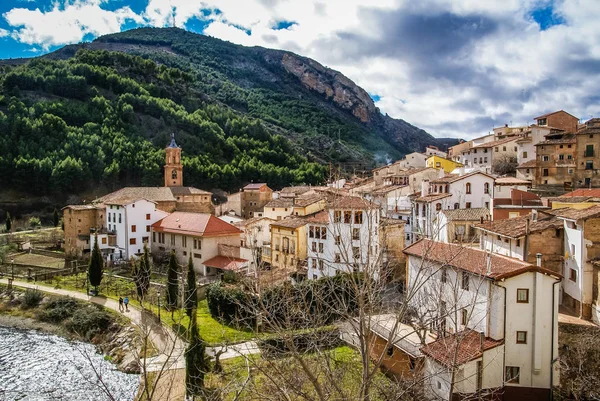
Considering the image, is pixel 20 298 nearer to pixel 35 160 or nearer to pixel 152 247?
pixel 152 247

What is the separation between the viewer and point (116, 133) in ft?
251

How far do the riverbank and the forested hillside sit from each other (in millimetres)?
33878

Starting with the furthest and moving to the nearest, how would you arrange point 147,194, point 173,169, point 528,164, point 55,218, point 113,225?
point 173,169
point 55,218
point 147,194
point 528,164
point 113,225

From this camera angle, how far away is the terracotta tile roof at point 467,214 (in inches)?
1142

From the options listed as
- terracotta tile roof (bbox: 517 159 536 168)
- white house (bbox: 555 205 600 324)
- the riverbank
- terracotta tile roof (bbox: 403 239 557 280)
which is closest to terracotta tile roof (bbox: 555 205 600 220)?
white house (bbox: 555 205 600 324)

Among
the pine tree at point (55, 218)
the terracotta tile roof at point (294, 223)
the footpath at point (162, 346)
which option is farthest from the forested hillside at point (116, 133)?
the terracotta tile roof at point (294, 223)

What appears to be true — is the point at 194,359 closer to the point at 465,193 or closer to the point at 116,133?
the point at 465,193

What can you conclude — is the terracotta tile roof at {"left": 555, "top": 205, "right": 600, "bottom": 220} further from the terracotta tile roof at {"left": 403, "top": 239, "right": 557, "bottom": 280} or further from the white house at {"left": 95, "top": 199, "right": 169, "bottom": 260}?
the white house at {"left": 95, "top": 199, "right": 169, "bottom": 260}

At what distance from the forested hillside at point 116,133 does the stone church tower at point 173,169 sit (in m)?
5.79

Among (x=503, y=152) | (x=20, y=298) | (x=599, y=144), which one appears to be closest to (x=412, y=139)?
(x=503, y=152)

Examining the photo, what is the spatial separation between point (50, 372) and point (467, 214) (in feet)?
85.1

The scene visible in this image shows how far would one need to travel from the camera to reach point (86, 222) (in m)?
43.9

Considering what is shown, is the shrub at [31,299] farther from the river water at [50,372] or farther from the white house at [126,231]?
the white house at [126,231]

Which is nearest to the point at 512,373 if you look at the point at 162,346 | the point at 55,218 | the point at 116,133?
the point at 162,346
